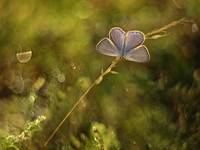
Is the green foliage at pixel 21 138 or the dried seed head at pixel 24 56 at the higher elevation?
the dried seed head at pixel 24 56

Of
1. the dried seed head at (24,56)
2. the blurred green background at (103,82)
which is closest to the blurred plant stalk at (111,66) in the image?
the blurred green background at (103,82)

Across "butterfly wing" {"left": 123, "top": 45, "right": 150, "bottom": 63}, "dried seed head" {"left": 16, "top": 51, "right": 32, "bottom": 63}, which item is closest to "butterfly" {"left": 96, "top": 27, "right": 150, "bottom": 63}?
"butterfly wing" {"left": 123, "top": 45, "right": 150, "bottom": 63}

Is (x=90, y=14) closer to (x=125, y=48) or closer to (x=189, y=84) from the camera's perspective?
(x=125, y=48)

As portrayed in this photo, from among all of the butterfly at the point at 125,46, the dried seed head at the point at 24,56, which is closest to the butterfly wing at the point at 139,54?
the butterfly at the point at 125,46

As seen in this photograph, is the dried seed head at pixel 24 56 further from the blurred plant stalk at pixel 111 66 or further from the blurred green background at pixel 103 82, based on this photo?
the blurred plant stalk at pixel 111 66

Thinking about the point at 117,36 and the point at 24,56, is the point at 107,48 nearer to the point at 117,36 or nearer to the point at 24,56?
the point at 117,36

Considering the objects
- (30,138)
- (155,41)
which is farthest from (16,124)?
(155,41)

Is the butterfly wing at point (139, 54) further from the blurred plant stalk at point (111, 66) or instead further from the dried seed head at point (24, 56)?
the dried seed head at point (24, 56)
